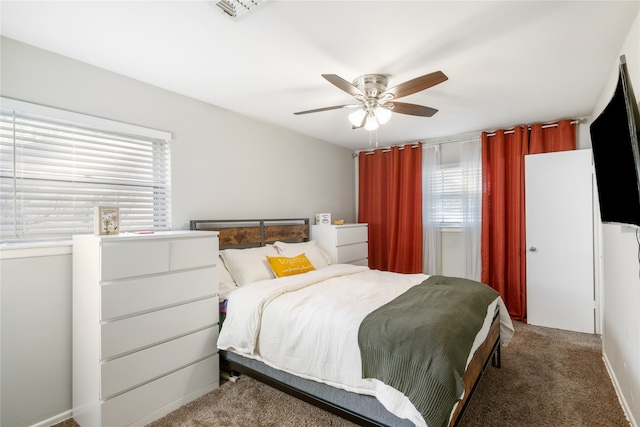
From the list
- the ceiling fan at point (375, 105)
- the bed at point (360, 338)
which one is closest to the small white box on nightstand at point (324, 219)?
the bed at point (360, 338)

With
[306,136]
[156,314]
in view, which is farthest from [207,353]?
[306,136]

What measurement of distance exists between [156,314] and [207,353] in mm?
560

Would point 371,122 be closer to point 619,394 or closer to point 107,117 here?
point 107,117

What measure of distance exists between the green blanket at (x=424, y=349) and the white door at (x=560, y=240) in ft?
6.93

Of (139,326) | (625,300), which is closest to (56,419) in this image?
(139,326)

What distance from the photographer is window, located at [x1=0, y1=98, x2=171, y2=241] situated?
6.62 ft

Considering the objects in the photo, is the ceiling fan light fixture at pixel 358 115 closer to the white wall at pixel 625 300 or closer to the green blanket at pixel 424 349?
the green blanket at pixel 424 349

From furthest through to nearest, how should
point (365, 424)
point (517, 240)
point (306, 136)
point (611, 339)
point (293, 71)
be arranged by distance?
point (306, 136) < point (517, 240) < point (611, 339) < point (293, 71) < point (365, 424)

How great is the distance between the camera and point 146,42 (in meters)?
2.03

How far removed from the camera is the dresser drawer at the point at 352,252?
168 inches

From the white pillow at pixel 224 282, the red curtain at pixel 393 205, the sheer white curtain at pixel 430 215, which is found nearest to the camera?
the white pillow at pixel 224 282

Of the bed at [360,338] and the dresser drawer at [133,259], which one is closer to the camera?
the bed at [360,338]

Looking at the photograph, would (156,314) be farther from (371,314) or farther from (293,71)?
(293,71)

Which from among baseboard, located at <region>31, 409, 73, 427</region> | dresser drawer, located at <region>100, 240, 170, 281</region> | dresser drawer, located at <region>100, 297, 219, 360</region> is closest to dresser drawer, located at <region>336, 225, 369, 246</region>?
dresser drawer, located at <region>100, 297, 219, 360</region>
